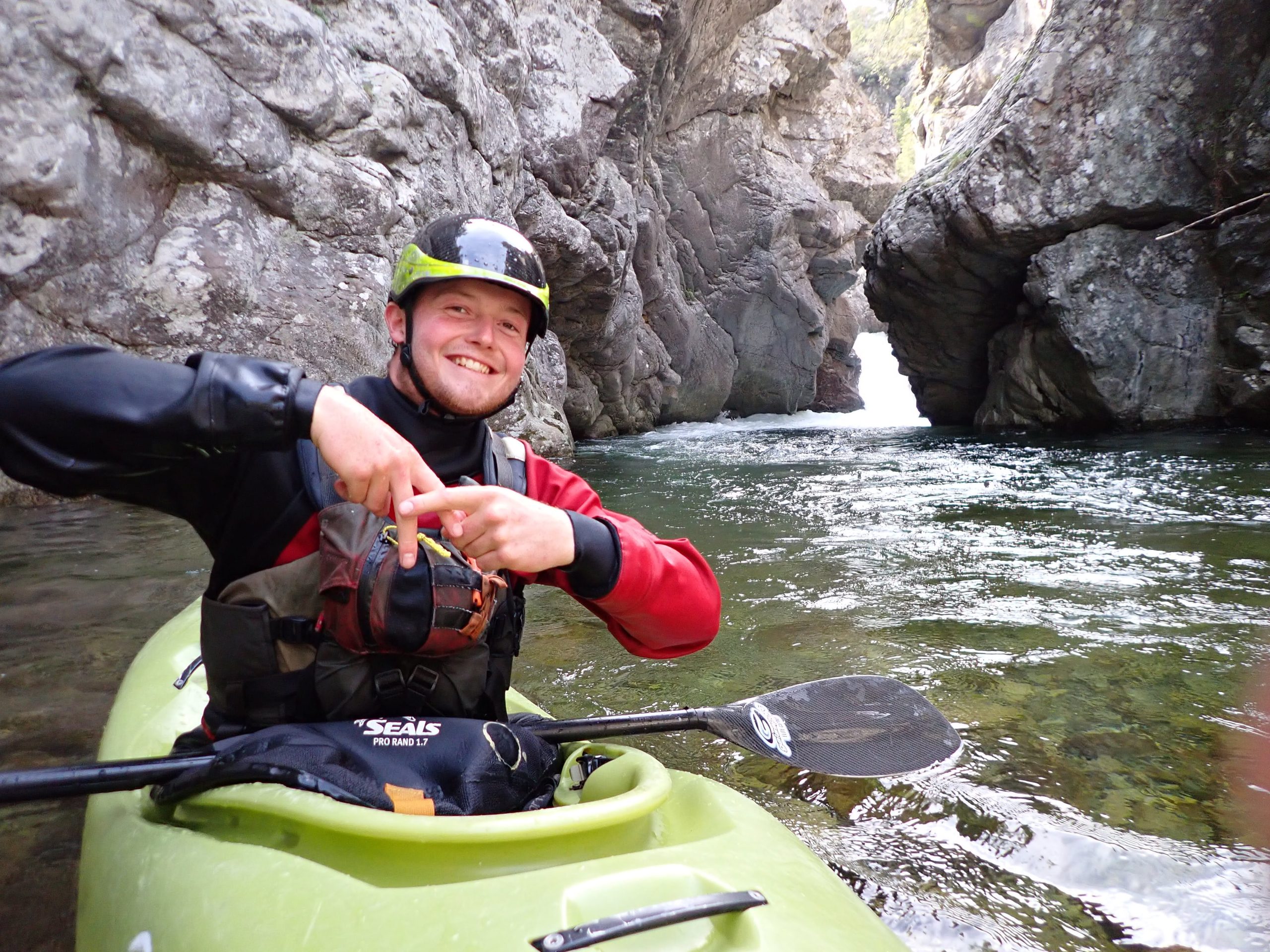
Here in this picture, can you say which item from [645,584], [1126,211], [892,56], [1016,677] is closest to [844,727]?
[645,584]

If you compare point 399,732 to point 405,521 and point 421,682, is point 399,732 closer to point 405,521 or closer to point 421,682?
point 421,682

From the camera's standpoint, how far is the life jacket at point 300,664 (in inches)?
55.6

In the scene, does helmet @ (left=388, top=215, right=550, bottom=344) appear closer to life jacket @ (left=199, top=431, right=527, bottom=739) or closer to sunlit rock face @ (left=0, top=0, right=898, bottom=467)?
life jacket @ (left=199, top=431, right=527, bottom=739)

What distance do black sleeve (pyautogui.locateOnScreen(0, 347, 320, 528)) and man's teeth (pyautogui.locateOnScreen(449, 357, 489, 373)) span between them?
1.27ft

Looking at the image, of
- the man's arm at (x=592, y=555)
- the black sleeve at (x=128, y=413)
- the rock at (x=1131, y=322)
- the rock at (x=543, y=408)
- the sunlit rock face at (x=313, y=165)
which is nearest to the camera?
the black sleeve at (x=128, y=413)

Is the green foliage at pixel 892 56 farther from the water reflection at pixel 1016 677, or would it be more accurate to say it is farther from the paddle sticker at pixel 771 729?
the paddle sticker at pixel 771 729

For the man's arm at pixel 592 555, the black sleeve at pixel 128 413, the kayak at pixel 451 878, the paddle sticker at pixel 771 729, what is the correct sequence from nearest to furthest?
the kayak at pixel 451 878, the black sleeve at pixel 128 413, the man's arm at pixel 592 555, the paddle sticker at pixel 771 729

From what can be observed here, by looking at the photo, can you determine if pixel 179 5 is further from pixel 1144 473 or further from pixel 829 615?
pixel 1144 473

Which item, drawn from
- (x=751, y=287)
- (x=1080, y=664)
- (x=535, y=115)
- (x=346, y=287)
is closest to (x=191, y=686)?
(x=1080, y=664)

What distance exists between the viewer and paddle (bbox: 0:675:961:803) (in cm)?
176

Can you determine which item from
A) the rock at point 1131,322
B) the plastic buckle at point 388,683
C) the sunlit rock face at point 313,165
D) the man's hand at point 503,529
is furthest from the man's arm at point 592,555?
the rock at point 1131,322

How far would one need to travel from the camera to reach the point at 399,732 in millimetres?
1358

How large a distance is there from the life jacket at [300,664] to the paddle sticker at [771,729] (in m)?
0.79

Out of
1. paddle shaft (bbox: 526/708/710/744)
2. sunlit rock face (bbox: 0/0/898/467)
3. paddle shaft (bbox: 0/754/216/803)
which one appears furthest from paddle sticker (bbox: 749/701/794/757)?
sunlit rock face (bbox: 0/0/898/467)
